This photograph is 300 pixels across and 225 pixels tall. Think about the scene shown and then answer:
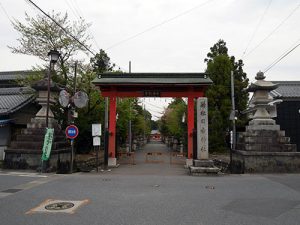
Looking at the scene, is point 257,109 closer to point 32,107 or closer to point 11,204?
point 11,204

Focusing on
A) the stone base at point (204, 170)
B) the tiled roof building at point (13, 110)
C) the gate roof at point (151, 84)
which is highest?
the gate roof at point (151, 84)

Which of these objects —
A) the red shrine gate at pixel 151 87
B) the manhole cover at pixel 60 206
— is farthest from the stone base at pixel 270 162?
the manhole cover at pixel 60 206

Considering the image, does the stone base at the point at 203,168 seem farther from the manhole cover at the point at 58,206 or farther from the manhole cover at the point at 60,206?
the manhole cover at the point at 60,206

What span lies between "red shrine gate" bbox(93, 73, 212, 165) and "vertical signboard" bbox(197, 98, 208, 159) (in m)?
3.74

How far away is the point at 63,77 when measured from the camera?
23.5 m

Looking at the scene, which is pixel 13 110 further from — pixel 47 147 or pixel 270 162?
pixel 270 162

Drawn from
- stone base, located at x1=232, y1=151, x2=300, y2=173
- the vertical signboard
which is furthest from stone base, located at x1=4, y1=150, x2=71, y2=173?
stone base, located at x1=232, y1=151, x2=300, y2=173

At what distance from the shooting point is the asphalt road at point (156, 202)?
6.61m

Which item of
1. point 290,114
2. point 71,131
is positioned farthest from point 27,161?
point 290,114

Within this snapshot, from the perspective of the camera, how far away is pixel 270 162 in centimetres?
1645

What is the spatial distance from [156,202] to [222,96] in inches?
1021

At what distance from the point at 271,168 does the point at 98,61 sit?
2334 cm

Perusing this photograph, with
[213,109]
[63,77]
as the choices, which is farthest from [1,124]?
[213,109]

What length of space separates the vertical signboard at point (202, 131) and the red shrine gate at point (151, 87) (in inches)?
147
